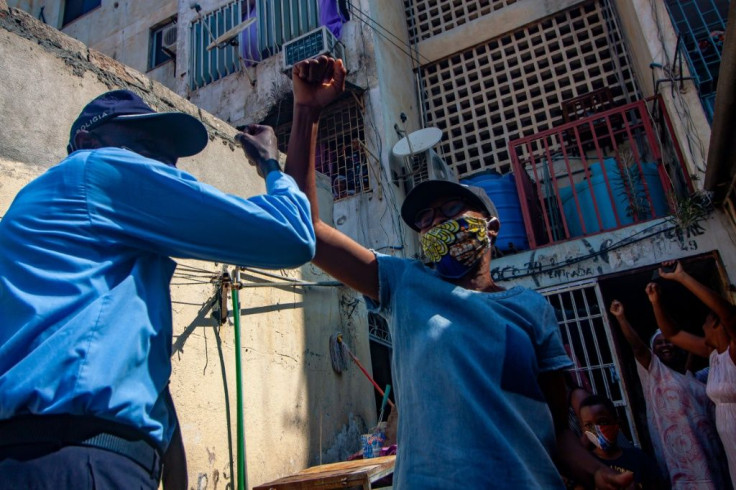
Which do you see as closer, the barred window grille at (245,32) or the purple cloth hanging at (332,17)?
the purple cloth hanging at (332,17)

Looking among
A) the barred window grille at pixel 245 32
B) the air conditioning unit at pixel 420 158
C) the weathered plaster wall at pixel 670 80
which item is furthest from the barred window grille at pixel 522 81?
the barred window grille at pixel 245 32

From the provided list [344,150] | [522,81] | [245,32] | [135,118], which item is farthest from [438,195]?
[245,32]

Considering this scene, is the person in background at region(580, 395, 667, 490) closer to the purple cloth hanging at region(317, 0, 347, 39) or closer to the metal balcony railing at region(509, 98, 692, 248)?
the metal balcony railing at region(509, 98, 692, 248)

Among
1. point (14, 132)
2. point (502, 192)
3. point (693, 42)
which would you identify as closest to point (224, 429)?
point (14, 132)

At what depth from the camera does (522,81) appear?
945 centimetres

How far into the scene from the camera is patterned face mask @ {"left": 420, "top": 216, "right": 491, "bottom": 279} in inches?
75.7

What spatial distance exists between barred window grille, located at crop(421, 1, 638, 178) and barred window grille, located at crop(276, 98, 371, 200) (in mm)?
1570

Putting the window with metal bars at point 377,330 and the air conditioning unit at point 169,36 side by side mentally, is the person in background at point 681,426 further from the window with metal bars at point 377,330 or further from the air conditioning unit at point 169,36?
the air conditioning unit at point 169,36

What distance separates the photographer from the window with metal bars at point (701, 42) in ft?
20.3

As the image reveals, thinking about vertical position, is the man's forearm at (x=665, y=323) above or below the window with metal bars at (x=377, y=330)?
below

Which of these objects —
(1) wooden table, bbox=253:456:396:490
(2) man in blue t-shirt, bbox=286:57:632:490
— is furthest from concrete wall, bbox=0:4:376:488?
(2) man in blue t-shirt, bbox=286:57:632:490

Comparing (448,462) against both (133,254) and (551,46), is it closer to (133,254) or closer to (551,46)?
(133,254)

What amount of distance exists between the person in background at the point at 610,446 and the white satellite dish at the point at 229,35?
29.9 feet

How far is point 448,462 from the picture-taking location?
1.42m
